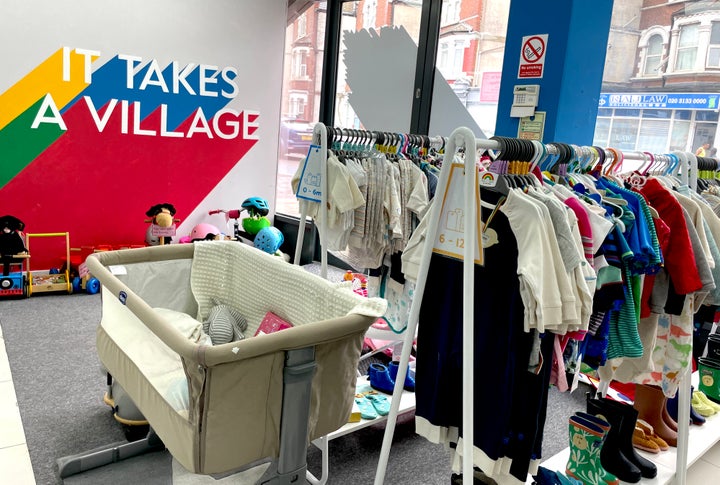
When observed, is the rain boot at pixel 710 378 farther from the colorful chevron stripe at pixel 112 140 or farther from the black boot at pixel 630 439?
the colorful chevron stripe at pixel 112 140

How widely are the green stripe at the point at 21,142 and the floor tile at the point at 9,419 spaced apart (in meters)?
2.00

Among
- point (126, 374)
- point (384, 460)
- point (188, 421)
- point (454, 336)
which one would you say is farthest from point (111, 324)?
point (454, 336)

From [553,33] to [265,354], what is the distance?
2067 millimetres

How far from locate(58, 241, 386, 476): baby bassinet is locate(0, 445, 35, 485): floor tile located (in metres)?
0.12

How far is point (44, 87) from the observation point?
3979mm

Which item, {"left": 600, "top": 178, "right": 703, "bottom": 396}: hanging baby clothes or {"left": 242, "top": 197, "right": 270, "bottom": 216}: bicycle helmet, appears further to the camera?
{"left": 242, "top": 197, "right": 270, "bottom": 216}: bicycle helmet

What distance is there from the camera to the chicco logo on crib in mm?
3979

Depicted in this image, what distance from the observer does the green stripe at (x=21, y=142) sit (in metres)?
3.96

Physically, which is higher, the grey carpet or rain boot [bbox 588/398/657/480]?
rain boot [bbox 588/398/657/480]

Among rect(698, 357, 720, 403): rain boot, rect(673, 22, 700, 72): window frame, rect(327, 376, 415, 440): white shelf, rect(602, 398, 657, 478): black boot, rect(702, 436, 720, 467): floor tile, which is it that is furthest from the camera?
rect(673, 22, 700, 72): window frame

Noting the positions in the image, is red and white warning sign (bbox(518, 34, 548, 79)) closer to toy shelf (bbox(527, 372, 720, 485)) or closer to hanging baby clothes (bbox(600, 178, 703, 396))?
hanging baby clothes (bbox(600, 178, 703, 396))

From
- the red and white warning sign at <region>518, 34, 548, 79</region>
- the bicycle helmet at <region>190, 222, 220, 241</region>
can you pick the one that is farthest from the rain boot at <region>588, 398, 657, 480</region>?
the bicycle helmet at <region>190, 222, 220, 241</region>

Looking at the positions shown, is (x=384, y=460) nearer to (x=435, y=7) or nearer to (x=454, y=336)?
(x=454, y=336)

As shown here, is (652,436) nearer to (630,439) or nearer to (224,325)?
(630,439)
